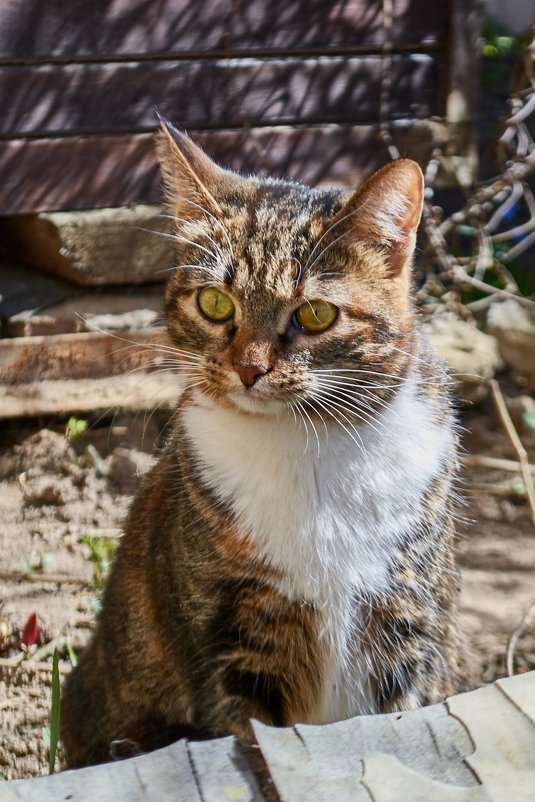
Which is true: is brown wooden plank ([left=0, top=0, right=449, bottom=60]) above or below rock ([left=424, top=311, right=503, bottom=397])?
above

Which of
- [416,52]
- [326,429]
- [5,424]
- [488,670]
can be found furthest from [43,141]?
[488,670]

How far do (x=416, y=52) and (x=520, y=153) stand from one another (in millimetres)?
696

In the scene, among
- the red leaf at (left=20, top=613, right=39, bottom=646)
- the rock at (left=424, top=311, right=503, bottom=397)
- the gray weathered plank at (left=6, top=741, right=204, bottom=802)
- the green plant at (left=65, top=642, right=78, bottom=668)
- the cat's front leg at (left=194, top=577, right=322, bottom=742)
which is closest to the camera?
the gray weathered plank at (left=6, top=741, right=204, bottom=802)

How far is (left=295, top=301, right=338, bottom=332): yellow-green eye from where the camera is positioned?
2.12 meters

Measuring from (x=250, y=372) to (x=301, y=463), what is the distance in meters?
0.27

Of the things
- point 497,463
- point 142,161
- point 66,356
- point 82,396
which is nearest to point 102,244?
point 142,161

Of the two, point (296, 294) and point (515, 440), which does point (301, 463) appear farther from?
point (515, 440)

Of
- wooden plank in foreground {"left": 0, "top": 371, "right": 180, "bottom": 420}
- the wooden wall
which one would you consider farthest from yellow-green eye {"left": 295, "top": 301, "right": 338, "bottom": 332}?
the wooden wall

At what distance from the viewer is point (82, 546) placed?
3.71 m

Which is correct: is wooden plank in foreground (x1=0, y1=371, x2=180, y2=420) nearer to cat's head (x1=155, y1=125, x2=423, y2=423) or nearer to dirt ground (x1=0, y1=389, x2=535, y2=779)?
dirt ground (x1=0, y1=389, x2=535, y2=779)

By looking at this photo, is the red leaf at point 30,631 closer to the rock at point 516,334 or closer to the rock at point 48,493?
the rock at point 48,493

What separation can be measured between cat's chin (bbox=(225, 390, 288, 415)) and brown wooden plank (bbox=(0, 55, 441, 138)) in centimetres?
239

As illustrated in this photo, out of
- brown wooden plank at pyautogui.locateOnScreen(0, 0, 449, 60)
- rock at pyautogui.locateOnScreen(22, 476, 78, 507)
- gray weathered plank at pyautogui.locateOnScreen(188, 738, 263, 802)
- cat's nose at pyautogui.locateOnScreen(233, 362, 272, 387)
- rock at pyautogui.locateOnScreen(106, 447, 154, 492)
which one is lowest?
rock at pyautogui.locateOnScreen(22, 476, 78, 507)

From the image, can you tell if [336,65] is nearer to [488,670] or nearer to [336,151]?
[336,151]
